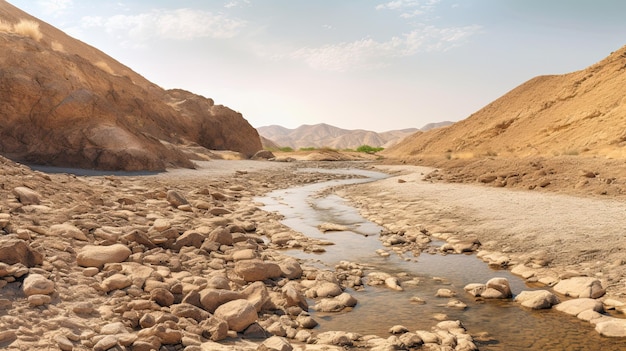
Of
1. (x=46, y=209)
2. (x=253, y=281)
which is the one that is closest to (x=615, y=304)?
(x=253, y=281)

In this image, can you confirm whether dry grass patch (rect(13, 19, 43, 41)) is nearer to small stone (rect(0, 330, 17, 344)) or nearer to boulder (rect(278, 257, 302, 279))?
boulder (rect(278, 257, 302, 279))

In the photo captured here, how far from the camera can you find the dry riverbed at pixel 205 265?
388 cm

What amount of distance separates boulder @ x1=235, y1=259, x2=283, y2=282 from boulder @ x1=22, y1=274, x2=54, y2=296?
7.44 feet

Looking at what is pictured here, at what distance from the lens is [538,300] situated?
5.17 m

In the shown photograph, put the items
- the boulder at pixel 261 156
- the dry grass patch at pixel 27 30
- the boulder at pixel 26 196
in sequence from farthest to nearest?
1. the boulder at pixel 261 156
2. the dry grass patch at pixel 27 30
3. the boulder at pixel 26 196

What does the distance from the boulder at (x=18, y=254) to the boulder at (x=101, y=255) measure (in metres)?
0.50

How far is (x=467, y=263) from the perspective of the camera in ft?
23.6

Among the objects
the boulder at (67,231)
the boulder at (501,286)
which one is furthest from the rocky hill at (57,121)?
the boulder at (501,286)

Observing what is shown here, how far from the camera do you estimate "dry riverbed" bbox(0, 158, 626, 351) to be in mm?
3881

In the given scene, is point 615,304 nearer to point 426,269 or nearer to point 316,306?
point 426,269

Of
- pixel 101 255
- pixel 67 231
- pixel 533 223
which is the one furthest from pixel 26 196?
pixel 533 223

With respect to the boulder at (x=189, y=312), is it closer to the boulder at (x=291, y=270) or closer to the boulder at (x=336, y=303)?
the boulder at (x=336, y=303)

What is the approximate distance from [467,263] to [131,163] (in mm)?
13943

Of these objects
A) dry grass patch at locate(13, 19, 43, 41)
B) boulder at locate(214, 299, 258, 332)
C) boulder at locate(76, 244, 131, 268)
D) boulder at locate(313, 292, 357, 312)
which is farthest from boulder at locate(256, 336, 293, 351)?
dry grass patch at locate(13, 19, 43, 41)
